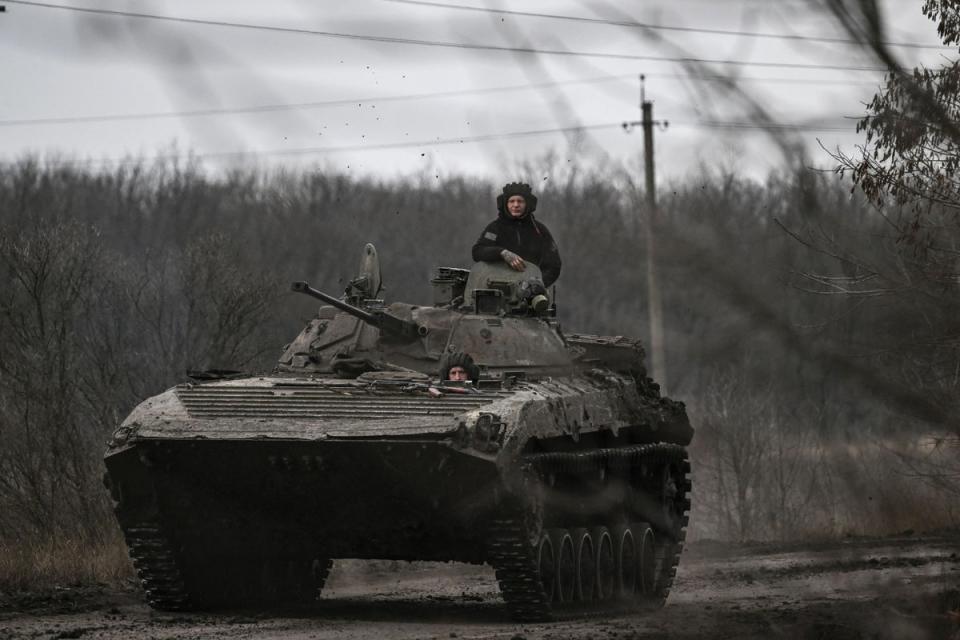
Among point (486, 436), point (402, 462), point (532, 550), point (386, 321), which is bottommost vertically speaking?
point (532, 550)

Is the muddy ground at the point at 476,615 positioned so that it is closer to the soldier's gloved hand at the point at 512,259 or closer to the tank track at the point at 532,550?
the tank track at the point at 532,550

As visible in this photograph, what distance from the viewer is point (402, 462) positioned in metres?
10.4

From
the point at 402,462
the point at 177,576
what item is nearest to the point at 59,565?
the point at 177,576

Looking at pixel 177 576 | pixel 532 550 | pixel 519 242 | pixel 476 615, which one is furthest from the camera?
pixel 519 242

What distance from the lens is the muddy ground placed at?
A: 30.5ft

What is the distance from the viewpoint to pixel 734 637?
9031 mm

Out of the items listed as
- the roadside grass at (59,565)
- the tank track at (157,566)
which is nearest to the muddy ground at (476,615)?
the tank track at (157,566)

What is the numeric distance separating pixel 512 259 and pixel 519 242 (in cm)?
43

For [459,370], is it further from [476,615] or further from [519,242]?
[519,242]

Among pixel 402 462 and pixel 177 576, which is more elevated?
pixel 402 462

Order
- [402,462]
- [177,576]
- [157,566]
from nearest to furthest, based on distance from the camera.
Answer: [402,462] → [157,566] → [177,576]

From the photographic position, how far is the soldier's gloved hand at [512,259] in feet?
43.3

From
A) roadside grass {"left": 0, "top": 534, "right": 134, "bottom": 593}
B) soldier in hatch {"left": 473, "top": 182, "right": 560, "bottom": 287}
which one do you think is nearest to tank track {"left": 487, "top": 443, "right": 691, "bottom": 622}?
soldier in hatch {"left": 473, "top": 182, "right": 560, "bottom": 287}

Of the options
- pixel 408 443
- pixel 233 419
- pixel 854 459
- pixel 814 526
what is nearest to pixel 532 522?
pixel 408 443
